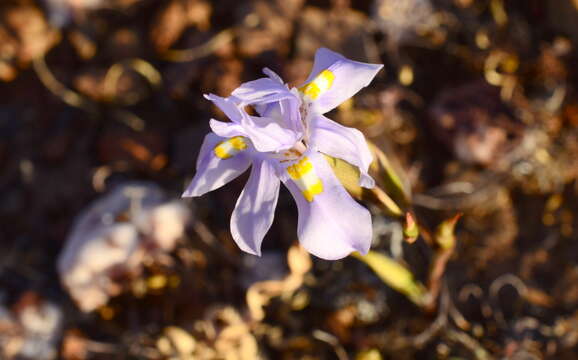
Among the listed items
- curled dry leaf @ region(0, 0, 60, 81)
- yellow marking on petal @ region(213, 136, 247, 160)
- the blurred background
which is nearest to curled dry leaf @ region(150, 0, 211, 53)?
the blurred background

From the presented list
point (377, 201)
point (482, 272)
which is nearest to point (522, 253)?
point (482, 272)

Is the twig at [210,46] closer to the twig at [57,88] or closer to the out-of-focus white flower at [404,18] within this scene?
the twig at [57,88]

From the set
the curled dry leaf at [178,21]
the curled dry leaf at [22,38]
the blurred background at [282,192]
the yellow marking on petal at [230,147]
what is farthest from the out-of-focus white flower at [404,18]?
the curled dry leaf at [22,38]

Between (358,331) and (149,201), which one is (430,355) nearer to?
(358,331)

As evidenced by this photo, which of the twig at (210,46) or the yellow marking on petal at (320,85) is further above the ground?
the yellow marking on petal at (320,85)

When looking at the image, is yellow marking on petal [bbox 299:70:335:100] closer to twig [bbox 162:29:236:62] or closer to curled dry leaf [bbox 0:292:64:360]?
twig [bbox 162:29:236:62]

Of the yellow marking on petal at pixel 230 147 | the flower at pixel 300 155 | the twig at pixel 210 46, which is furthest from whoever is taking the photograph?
the twig at pixel 210 46

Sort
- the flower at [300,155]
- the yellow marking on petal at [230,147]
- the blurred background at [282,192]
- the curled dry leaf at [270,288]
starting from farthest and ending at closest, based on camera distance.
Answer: the blurred background at [282,192], the curled dry leaf at [270,288], the yellow marking on petal at [230,147], the flower at [300,155]
